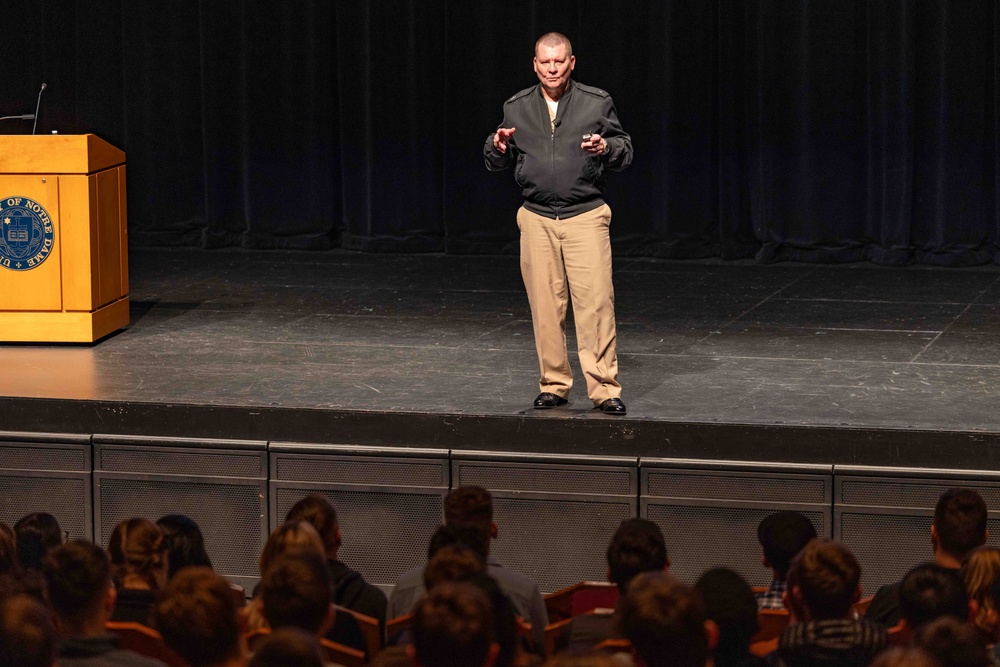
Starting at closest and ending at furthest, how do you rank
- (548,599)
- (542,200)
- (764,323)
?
(548,599) → (542,200) → (764,323)

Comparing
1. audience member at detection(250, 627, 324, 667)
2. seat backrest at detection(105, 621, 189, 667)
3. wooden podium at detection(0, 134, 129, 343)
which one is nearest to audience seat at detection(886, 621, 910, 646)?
audience member at detection(250, 627, 324, 667)

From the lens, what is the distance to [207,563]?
3.73 metres

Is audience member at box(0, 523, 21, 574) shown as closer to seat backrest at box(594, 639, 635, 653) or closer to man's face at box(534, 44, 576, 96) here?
seat backrest at box(594, 639, 635, 653)

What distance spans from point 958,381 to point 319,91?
5.91 metres

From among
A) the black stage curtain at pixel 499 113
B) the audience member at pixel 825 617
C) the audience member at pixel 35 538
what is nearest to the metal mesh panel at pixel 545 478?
the audience member at pixel 35 538

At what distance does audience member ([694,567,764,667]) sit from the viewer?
3104 mm

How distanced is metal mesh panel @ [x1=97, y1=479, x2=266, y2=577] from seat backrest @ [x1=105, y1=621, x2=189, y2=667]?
2129mm

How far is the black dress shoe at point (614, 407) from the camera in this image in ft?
16.6

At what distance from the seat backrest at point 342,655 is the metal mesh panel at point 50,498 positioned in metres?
2.61

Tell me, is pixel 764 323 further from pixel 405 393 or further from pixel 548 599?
pixel 548 599

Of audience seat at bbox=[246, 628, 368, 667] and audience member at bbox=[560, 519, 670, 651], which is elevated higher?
audience member at bbox=[560, 519, 670, 651]

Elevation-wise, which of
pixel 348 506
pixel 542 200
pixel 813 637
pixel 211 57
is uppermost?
pixel 211 57

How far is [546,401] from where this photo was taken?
519 centimetres

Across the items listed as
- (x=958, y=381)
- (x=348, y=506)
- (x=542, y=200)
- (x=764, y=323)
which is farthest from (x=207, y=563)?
(x=764, y=323)
